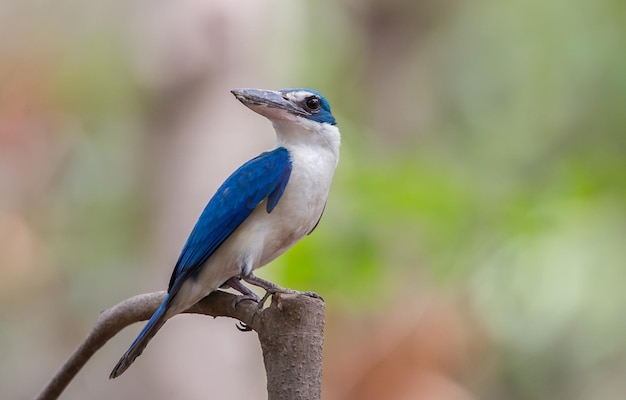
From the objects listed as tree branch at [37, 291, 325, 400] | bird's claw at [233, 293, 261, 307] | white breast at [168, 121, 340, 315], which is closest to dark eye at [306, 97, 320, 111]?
white breast at [168, 121, 340, 315]

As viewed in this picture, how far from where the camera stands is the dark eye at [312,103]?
3.10m

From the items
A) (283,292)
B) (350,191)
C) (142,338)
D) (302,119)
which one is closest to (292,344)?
(283,292)

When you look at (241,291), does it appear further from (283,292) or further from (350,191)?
(350,191)

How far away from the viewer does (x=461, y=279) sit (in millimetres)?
6508

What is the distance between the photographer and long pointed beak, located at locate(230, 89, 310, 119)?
2796 mm

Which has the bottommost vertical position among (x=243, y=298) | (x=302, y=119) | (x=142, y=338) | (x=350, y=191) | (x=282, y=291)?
(x=350, y=191)

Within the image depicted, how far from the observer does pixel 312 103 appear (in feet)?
10.2

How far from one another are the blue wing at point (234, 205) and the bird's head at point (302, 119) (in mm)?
164

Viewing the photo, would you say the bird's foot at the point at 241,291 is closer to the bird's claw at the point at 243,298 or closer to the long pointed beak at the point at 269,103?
the bird's claw at the point at 243,298

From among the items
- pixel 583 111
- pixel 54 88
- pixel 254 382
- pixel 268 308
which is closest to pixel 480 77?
pixel 583 111

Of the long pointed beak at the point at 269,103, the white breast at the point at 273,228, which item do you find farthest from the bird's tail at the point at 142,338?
the long pointed beak at the point at 269,103

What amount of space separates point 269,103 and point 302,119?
0.20 metres

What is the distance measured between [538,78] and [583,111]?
0.69m

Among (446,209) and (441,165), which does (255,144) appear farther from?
(441,165)
